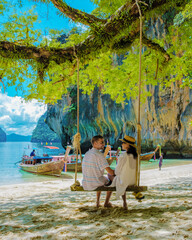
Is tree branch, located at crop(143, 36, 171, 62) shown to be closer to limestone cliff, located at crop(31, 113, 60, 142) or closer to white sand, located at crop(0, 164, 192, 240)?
white sand, located at crop(0, 164, 192, 240)

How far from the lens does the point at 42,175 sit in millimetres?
15156

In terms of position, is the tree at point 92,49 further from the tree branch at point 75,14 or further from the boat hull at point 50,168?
the boat hull at point 50,168

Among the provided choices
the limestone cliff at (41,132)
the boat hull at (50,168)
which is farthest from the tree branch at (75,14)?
the limestone cliff at (41,132)

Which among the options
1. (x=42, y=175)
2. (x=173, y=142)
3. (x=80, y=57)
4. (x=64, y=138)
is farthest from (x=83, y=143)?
(x=80, y=57)

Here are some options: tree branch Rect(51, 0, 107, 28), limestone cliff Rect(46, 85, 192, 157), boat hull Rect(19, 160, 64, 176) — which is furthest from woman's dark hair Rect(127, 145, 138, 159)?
limestone cliff Rect(46, 85, 192, 157)

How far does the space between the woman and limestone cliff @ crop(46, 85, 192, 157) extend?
15765 millimetres

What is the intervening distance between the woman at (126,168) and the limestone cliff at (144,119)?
51.7ft

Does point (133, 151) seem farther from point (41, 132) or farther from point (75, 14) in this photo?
point (41, 132)

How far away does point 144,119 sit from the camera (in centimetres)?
2269

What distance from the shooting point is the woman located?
9.52 feet

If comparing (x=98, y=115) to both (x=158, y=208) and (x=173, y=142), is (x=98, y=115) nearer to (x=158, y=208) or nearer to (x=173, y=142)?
(x=173, y=142)

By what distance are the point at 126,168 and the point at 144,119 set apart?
20264 mm

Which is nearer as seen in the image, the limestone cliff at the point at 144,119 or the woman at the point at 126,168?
the woman at the point at 126,168

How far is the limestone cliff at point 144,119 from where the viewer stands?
20.5 m
